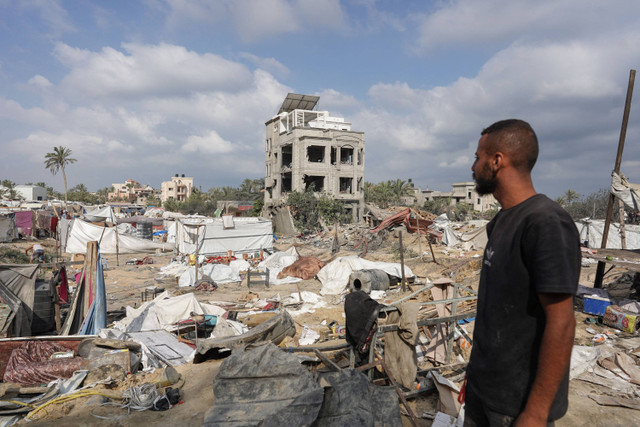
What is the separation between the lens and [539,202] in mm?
1482

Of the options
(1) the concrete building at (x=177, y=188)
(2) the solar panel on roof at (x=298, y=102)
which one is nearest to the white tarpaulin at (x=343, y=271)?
(2) the solar panel on roof at (x=298, y=102)

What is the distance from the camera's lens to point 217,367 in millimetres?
5875

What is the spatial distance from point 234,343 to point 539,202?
217 inches

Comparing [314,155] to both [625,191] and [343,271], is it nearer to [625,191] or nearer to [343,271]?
[343,271]

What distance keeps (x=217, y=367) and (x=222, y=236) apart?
14254mm

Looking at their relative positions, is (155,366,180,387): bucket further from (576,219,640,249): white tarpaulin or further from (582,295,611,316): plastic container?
(576,219,640,249): white tarpaulin

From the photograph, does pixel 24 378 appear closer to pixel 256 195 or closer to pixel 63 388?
pixel 63 388

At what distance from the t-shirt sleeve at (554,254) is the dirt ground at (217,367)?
351cm

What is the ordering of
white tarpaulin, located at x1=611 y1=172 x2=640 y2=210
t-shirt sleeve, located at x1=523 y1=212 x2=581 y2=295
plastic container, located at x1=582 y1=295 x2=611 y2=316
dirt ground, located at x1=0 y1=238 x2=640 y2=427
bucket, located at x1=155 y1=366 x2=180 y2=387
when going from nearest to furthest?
t-shirt sleeve, located at x1=523 y1=212 x2=581 y2=295 → dirt ground, located at x1=0 y1=238 x2=640 y2=427 → bucket, located at x1=155 y1=366 x2=180 y2=387 → plastic container, located at x1=582 y1=295 x2=611 y2=316 → white tarpaulin, located at x1=611 y1=172 x2=640 y2=210

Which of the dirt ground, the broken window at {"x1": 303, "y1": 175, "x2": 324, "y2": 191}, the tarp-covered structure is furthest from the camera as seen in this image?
the broken window at {"x1": 303, "y1": 175, "x2": 324, "y2": 191}

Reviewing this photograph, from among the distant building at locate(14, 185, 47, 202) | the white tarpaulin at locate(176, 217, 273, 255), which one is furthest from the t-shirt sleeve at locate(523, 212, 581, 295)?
the distant building at locate(14, 185, 47, 202)

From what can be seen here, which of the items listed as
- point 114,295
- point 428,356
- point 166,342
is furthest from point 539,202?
point 114,295

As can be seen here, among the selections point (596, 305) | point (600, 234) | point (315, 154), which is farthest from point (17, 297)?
point (315, 154)

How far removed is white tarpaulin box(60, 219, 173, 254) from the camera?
22422 mm
